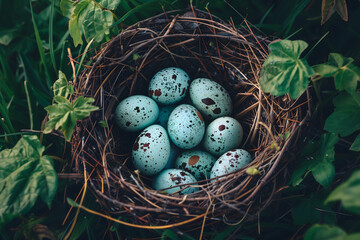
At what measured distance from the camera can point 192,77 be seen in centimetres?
198

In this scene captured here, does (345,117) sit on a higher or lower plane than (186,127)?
higher

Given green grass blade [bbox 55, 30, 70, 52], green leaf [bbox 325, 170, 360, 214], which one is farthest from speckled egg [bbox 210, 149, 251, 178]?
green grass blade [bbox 55, 30, 70, 52]

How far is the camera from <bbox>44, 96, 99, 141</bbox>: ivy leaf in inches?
53.1

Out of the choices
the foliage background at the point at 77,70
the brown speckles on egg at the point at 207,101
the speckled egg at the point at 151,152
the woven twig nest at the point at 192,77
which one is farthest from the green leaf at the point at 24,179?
the brown speckles on egg at the point at 207,101

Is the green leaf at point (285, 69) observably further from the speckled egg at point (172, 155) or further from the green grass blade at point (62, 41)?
the green grass blade at point (62, 41)

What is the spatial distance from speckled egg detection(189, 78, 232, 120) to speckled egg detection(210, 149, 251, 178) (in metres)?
0.31

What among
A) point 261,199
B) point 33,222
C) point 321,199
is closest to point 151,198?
point 261,199

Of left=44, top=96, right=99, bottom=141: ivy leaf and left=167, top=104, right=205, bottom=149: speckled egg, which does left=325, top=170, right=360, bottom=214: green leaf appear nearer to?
left=167, top=104, right=205, bottom=149: speckled egg

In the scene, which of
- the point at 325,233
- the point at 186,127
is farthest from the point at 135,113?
the point at 325,233

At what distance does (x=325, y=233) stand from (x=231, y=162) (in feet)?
1.87

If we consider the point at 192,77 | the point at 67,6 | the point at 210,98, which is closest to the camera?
the point at 67,6

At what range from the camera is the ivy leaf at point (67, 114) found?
53.1 inches

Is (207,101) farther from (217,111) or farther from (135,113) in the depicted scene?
(135,113)

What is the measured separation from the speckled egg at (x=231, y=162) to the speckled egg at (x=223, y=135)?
116mm
